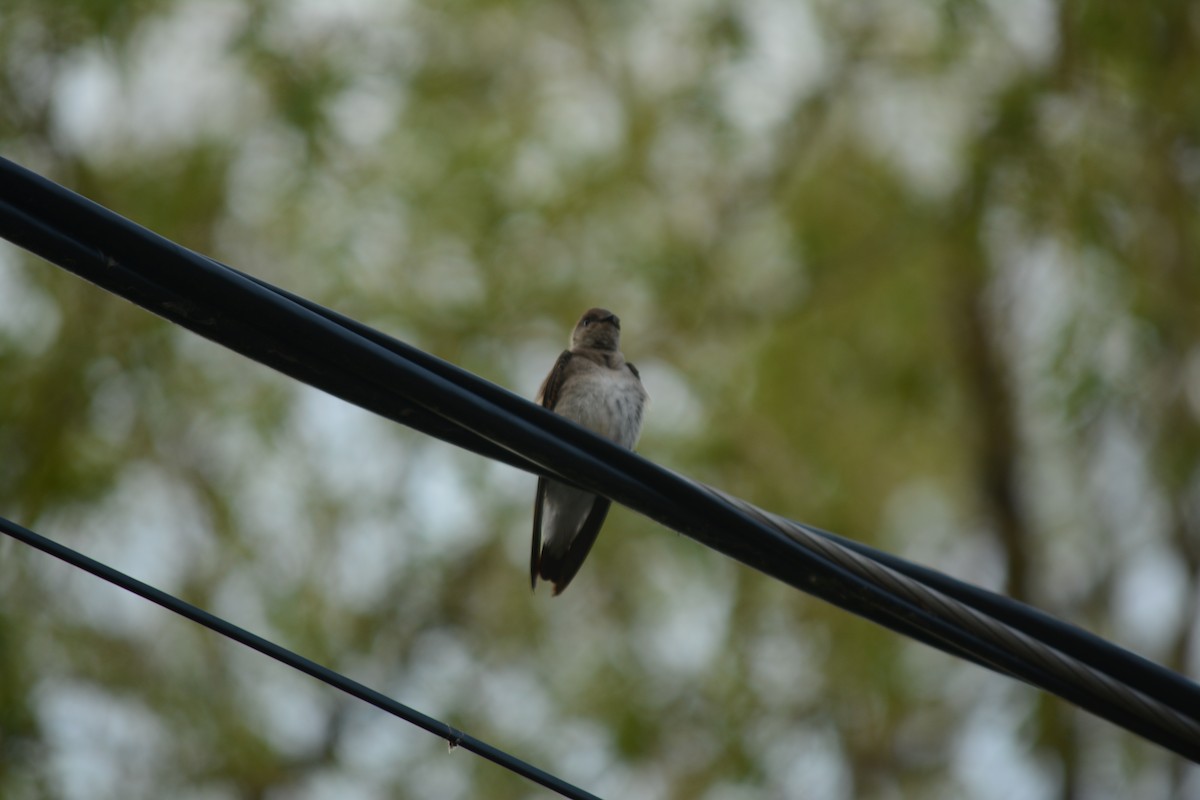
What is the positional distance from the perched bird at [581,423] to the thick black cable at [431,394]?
2.67m

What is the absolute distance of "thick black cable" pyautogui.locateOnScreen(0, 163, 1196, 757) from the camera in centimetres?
232

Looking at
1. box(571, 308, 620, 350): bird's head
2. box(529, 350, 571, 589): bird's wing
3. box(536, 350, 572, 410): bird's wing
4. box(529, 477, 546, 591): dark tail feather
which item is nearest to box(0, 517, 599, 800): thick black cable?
box(529, 477, 546, 591): dark tail feather

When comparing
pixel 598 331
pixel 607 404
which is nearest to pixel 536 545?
pixel 607 404

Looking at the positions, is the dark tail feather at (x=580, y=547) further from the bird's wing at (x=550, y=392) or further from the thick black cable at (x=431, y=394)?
the thick black cable at (x=431, y=394)

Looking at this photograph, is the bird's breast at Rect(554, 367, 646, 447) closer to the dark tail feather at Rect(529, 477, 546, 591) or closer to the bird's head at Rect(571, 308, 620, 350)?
the dark tail feather at Rect(529, 477, 546, 591)

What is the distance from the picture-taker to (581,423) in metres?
5.46

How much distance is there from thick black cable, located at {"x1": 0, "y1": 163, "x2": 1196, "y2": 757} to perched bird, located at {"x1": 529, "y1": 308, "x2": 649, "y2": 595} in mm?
2667

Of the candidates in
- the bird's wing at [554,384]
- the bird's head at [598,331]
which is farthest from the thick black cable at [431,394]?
the bird's head at [598,331]

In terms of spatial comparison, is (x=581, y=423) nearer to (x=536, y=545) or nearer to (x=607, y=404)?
(x=607, y=404)

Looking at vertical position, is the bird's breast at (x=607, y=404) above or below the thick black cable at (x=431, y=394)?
above

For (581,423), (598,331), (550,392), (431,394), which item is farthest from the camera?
(598,331)

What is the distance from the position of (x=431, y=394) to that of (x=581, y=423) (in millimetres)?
2974

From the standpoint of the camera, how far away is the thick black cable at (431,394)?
7.61 feet

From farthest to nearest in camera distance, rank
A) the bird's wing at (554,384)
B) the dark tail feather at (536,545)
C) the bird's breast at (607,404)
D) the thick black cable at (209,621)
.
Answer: the bird's wing at (554,384)
the bird's breast at (607,404)
the dark tail feather at (536,545)
the thick black cable at (209,621)
